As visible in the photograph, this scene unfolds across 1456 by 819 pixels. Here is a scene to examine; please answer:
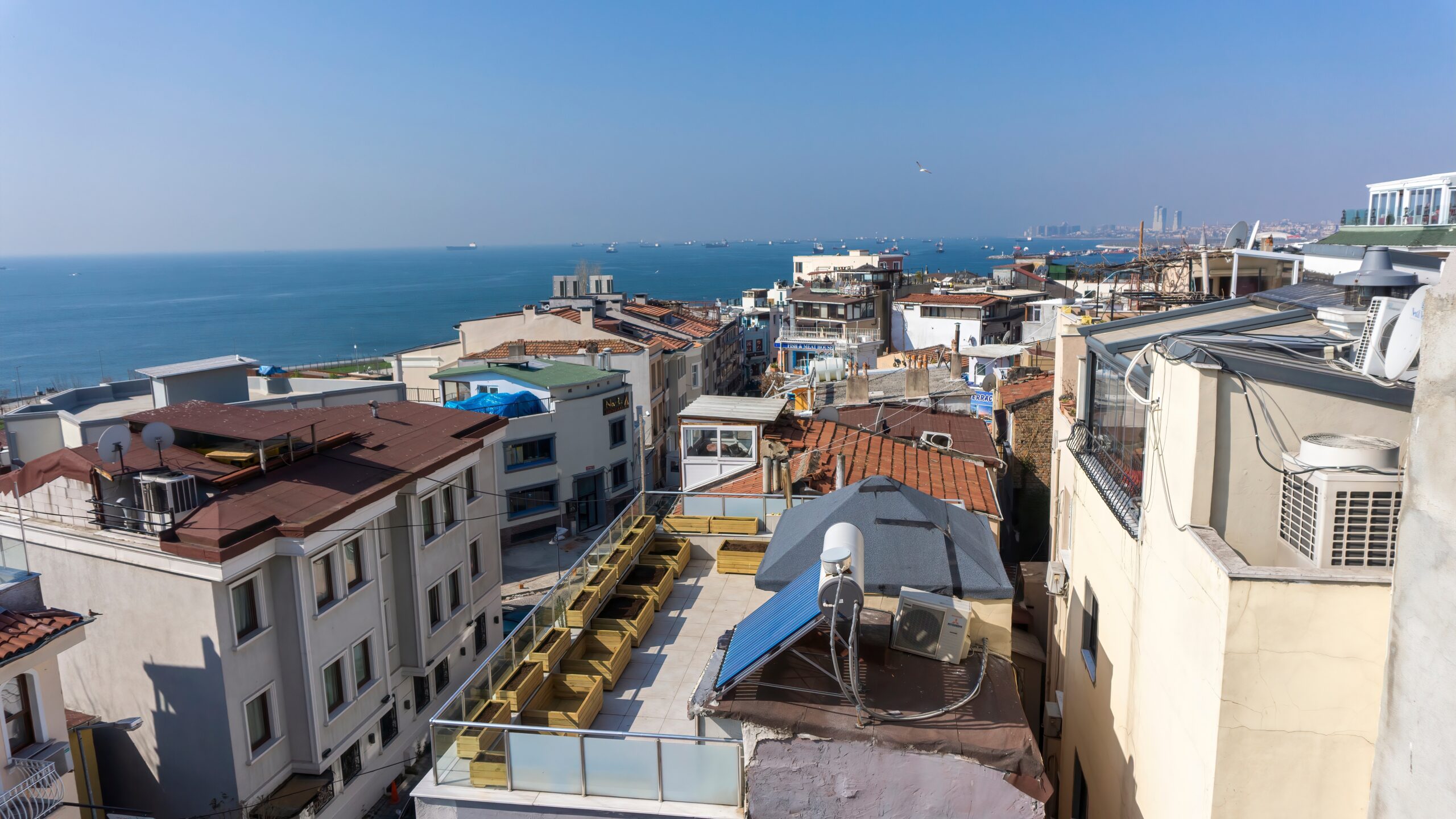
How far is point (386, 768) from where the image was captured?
58.7 feet

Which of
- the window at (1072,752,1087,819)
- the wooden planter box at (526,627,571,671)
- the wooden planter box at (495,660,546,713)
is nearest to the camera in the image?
the wooden planter box at (495,660,546,713)

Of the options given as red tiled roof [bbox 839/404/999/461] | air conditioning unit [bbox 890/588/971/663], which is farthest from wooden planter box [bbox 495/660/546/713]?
red tiled roof [bbox 839/404/999/461]

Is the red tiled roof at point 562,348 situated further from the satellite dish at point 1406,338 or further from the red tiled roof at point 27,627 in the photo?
the satellite dish at point 1406,338

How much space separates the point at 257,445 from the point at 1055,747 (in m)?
14.2

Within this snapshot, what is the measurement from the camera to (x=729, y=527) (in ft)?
43.9

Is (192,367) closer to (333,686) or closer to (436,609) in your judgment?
(436,609)

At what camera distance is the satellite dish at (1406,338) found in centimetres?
536

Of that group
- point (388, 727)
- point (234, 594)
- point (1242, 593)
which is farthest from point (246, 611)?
point (1242, 593)

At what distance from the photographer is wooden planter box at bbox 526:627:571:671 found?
9359 mm

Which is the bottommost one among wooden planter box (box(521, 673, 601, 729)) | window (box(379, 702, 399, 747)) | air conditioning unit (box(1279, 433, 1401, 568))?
window (box(379, 702, 399, 747))

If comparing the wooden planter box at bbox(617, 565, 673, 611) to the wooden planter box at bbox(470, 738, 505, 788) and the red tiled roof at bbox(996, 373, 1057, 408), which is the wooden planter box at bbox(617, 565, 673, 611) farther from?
the red tiled roof at bbox(996, 373, 1057, 408)

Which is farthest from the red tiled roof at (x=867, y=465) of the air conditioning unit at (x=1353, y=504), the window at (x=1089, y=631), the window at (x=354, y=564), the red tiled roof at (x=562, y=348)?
the red tiled roof at (x=562, y=348)

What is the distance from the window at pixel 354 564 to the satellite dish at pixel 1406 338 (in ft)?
50.9

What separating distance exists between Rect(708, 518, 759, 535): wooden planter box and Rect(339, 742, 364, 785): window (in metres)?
8.82
